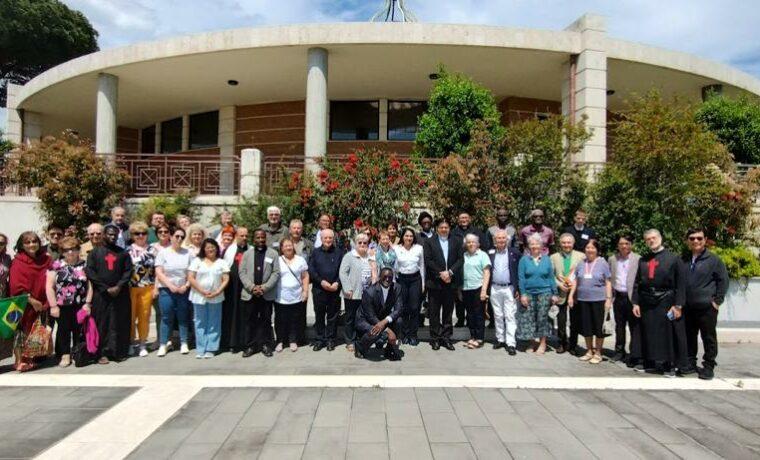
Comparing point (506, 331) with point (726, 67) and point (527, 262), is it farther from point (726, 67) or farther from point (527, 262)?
point (726, 67)

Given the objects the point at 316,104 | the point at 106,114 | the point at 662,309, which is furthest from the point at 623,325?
the point at 106,114

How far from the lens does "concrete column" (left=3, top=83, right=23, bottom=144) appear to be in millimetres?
17672

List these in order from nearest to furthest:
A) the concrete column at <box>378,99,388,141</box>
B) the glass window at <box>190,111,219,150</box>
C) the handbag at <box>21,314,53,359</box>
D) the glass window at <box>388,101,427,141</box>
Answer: the handbag at <box>21,314,53,359</box>, the concrete column at <box>378,99,388,141</box>, the glass window at <box>388,101,427,141</box>, the glass window at <box>190,111,219,150</box>

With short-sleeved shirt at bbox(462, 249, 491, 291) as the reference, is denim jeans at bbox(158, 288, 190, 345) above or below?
below

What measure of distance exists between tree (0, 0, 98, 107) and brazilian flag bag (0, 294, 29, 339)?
31.7 metres

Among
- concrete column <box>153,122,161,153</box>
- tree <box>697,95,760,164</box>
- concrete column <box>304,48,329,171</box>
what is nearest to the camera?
tree <box>697,95,760,164</box>

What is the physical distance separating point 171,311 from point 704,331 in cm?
686

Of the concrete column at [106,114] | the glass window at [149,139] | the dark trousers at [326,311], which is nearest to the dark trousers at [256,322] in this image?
the dark trousers at [326,311]

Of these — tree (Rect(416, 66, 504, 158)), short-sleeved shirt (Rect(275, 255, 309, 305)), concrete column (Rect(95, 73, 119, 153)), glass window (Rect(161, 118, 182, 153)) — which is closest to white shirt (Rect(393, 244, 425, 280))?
short-sleeved shirt (Rect(275, 255, 309, 305))

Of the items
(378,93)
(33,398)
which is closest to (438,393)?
(33,398)

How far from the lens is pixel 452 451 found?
3758mm

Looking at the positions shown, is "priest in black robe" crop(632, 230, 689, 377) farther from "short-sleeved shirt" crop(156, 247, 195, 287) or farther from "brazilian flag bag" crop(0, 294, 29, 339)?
"brazilian flag bag" crop(0, 294, 29, 339)

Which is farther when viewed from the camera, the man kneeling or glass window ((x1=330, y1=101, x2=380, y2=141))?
glass window ((x1=330, y1=101, x2=380, y2=141))

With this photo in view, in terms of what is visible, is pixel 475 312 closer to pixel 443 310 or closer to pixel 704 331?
pixel 443 310
